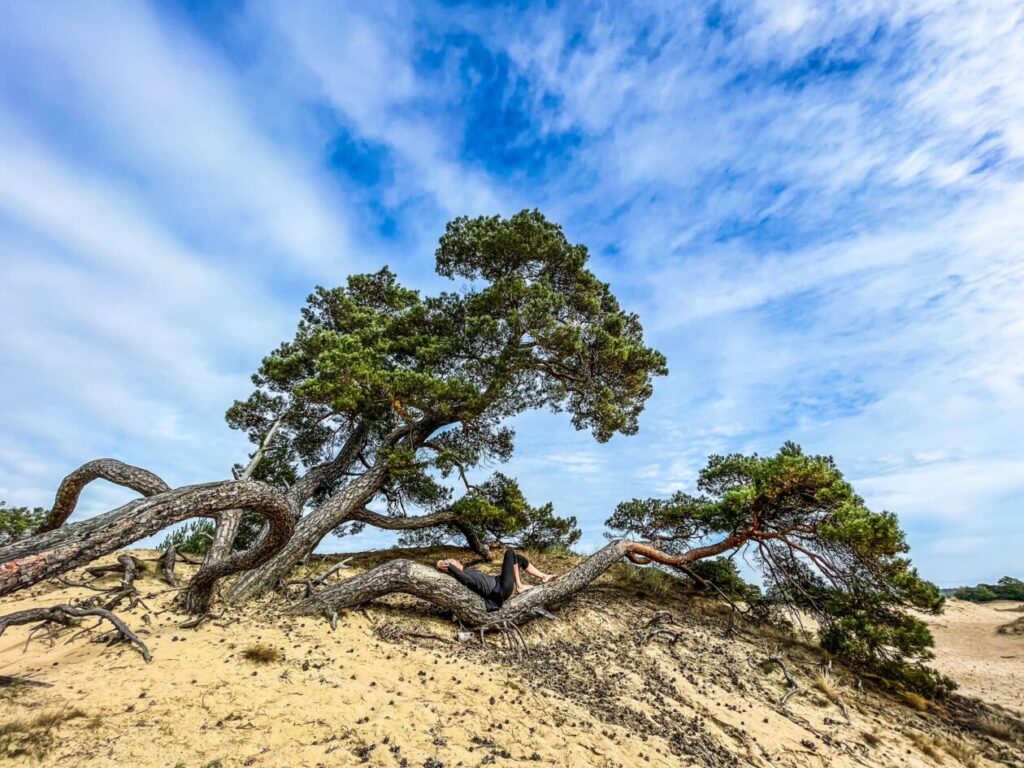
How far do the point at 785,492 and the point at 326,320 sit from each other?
11.5m

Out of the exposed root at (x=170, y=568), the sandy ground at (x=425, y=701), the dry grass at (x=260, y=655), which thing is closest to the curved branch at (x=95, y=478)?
the sandy ground at (x=425, y=701)

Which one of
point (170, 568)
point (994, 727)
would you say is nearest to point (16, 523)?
point (170, 568)

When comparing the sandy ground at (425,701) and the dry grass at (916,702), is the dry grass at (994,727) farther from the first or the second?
the dry grass at (916,702)

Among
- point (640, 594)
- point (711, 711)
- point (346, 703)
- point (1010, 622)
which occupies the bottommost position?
point (346, 703)

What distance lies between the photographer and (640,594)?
10.3m

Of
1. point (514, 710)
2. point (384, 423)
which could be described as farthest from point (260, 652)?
point (384, 423)

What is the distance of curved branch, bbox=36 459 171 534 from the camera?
6961 millimetres

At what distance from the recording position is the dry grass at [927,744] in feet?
18.8

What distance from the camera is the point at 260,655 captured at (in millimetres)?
4809

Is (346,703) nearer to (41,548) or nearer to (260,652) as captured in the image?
(260,652)

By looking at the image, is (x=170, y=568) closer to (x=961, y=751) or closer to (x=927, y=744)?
(x=927, y=744)

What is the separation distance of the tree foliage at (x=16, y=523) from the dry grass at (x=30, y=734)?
8698mm

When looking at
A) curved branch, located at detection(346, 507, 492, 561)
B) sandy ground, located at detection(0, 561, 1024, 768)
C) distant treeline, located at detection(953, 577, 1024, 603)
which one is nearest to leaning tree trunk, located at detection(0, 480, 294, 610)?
sandy ground, located at detection(0, 561, 1024, 768)

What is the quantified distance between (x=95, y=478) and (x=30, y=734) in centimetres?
543
